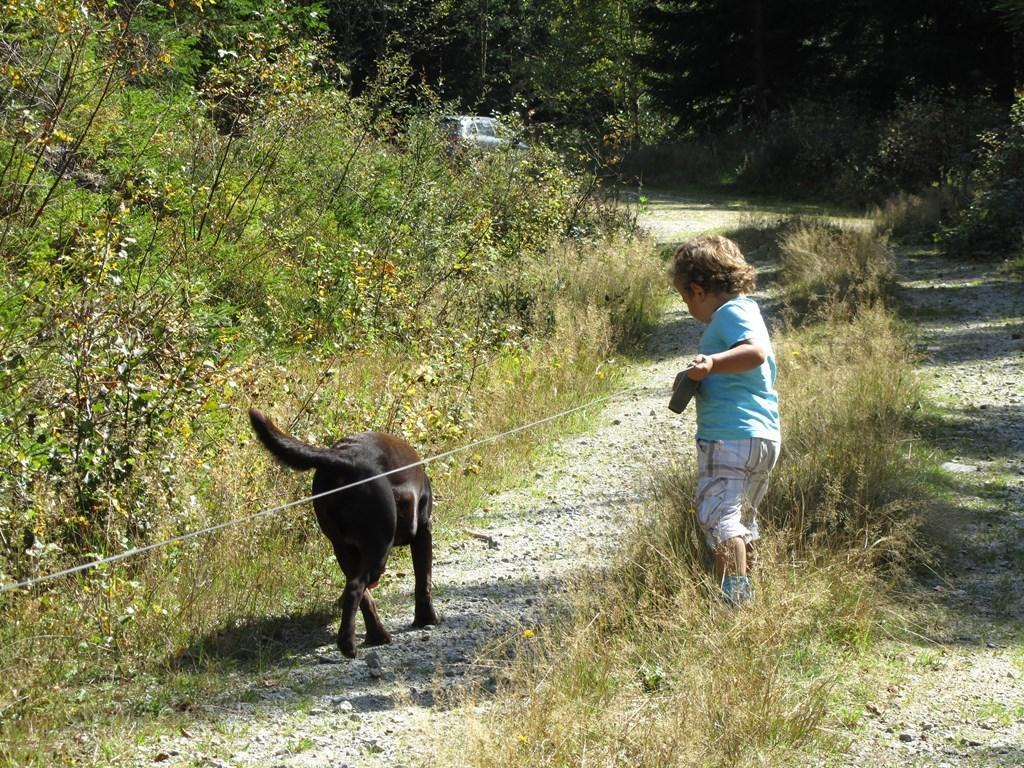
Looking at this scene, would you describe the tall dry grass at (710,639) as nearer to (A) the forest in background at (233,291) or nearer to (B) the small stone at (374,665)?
(B) the small stone at (374,665)

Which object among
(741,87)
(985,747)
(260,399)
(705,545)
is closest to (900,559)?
(705,545)

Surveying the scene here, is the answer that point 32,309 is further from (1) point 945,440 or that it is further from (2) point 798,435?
(1) point 945,440

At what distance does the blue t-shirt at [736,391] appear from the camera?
4.94 metres

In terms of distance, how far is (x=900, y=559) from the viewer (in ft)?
18.2

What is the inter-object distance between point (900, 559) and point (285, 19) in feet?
46.5

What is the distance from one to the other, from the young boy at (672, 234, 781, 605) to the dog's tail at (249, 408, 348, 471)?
1.60 metres

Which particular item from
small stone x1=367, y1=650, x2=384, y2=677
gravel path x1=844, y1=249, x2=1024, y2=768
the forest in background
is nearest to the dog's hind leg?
small stone x1=367, y1=650, x2=384, y2=677

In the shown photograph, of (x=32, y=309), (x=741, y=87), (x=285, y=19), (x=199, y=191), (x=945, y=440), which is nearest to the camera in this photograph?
(x=32, y=309)

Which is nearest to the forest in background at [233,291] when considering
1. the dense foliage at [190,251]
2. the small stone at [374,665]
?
the dense foliage at [190,251]

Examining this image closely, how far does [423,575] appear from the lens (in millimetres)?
5465

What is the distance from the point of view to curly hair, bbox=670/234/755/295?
16.6 feet

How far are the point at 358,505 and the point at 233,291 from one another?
543 cm

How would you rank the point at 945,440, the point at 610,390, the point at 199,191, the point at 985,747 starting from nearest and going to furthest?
1. the point at 985,747
2. the point at 945,440
3. the point at 199,191
4. the point at 610,390

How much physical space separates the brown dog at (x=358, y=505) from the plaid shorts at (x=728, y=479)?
1299 millimetres
